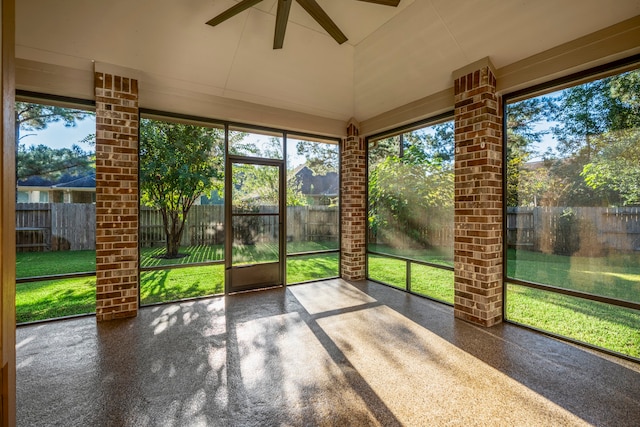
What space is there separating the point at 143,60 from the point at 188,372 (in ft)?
11.1

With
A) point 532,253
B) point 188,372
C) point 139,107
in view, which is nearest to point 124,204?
point 139,107

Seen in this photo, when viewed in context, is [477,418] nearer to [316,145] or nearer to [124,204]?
[124,204]

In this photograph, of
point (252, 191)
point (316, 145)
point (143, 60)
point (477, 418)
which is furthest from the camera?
point (316, 145)

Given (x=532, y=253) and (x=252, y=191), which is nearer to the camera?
(x=532, y=253)

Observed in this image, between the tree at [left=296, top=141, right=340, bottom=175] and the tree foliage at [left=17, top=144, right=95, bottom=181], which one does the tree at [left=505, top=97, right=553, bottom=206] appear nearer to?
the tree at [left=296, top=141, right=340, bottom=175]

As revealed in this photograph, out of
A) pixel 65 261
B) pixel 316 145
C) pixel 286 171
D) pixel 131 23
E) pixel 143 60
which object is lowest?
pixel 65 261

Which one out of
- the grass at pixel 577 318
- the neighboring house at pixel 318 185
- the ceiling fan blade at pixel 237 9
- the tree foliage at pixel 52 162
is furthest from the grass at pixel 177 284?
the grass at pixel 577 318

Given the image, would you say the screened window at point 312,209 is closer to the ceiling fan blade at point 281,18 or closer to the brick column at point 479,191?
the ceiling fan blade at point 281,18

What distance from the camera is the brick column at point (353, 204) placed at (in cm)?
519

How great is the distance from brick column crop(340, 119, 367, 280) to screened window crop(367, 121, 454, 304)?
0.13 metres

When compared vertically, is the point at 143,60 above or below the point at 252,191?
above

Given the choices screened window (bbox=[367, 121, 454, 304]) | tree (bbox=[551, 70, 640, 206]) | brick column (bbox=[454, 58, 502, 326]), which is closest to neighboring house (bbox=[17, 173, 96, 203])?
screened window (bbox=[367, 121, 454, 304])

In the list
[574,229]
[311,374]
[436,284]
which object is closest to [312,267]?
[436,284]

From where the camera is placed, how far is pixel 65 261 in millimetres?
3580
